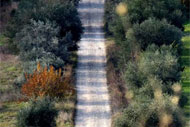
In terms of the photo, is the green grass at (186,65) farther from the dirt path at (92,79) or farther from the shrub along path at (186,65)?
the dirt path at (92,79)

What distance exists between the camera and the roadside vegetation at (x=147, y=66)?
1845 cm

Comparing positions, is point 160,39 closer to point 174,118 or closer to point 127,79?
point 127,79

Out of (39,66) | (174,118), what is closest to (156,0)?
(39,66)

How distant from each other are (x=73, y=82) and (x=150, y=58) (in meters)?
7.68

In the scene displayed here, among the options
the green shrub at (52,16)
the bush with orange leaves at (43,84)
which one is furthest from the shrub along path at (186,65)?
the green shrub at (52,16)

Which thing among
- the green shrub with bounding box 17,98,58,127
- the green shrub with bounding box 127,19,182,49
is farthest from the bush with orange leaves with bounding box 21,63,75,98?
the green shrub with bounding box 127,19,182,49

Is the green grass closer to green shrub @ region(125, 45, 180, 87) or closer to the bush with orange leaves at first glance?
green shrub @ region(125, 45, 180, 87)

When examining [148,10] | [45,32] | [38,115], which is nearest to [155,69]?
[38,115]

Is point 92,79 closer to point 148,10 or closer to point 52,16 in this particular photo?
point 52,16

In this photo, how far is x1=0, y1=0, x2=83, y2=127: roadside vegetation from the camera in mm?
20047

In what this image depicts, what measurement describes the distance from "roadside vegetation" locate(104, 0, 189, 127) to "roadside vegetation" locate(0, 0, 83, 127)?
3243 millimetres

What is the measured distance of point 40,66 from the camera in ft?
88.2

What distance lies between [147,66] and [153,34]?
5745 mm

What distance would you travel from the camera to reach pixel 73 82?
31.0 meters
